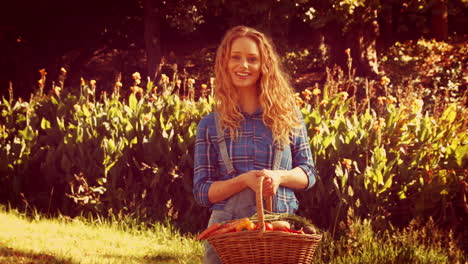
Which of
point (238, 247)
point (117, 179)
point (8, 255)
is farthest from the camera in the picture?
point (117, 179)

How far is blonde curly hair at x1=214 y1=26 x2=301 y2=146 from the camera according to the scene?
2.70m

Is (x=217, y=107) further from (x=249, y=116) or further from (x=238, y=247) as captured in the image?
(x=238, y=247)

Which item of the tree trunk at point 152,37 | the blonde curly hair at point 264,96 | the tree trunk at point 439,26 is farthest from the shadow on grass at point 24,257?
the tree trunk at point 439,26

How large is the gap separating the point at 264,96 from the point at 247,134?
7.8 inches

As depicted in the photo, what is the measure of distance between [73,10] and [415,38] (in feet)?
34.9

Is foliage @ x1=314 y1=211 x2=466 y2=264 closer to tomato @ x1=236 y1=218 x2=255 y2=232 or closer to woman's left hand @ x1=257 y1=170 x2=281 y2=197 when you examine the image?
woman's left hand @ x1=257 y1=170 x2=281 y2=197

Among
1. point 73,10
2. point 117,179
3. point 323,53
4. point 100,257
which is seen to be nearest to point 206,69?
point 323,53

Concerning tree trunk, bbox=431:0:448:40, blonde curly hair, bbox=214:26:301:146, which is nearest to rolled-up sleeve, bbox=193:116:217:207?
blonde curly hair, bbox=214:26:301:146

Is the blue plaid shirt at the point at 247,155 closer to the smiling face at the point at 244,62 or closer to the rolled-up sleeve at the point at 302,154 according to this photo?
the rolled-up sleeve at the point at 302,154

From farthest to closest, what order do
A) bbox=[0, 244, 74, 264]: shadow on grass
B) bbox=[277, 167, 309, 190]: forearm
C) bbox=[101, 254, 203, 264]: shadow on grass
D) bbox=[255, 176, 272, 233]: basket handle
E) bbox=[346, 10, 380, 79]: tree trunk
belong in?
bbox=[346, 10, 380, 79]: tree trunk < bbox=[101, 254, 203, 264]: shadow on grass < bbox=[0, 244, 74, 264]: shadow on grass < bbox=[277, 167, 309, 190]: forearm < bbox=[255, 176, 272, 233]: basket handle

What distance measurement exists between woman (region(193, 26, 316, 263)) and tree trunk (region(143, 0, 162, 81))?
10.2 m

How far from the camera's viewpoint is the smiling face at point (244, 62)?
107 inches

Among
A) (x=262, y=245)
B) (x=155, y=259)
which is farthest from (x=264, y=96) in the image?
(x=155, y=259)

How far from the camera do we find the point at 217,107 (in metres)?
2.75
